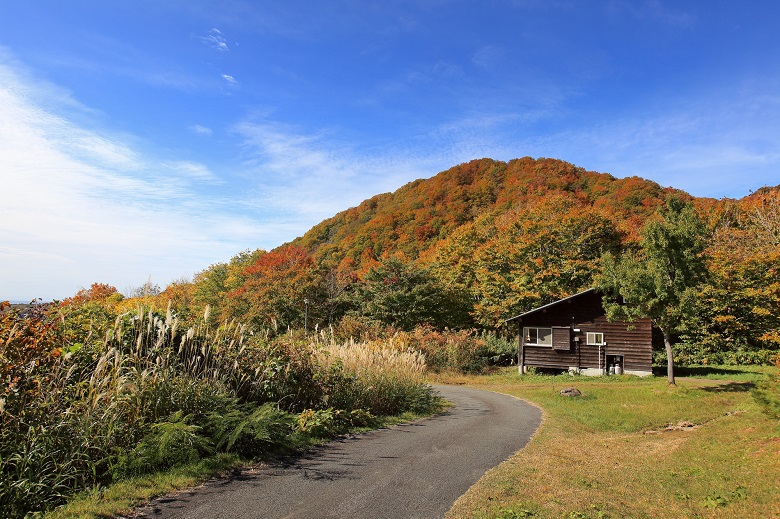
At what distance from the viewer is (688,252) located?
18.1m

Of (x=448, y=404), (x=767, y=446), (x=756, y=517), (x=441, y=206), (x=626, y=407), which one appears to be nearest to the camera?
(x=756, y=517)

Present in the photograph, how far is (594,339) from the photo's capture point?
27.8 m

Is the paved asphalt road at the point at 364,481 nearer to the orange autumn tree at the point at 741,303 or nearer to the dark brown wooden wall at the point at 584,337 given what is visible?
the dark brown wooden wall at the point at 584,337

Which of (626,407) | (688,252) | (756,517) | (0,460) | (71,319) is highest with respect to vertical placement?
(688,252)

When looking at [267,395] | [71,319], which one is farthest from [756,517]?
[71,319]

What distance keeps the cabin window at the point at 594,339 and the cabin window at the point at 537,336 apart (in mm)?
2183

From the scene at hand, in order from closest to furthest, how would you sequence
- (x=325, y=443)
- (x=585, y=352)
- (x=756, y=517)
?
(x=756, y=517) < (x=325, y=443) < (x=585, y=352)

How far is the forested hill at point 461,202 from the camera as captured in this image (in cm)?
5331

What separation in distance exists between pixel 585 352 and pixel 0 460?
28.5 m

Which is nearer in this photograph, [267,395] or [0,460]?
[0,460]

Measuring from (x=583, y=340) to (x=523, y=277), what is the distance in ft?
27.6

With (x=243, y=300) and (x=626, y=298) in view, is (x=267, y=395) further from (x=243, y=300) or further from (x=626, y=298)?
(x=243, y=300)

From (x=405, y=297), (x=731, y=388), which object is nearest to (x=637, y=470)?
(x=731, y=388)

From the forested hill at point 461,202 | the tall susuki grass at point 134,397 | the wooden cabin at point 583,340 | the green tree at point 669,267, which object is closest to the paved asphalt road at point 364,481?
the tall susuki grass at point 134,397
